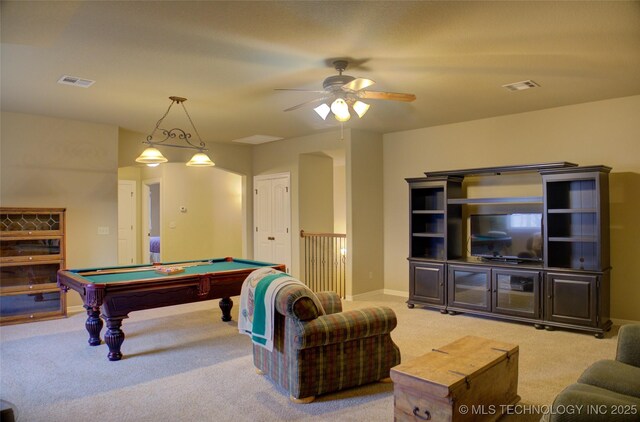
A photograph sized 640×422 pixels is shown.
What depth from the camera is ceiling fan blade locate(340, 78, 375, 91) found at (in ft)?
12.4

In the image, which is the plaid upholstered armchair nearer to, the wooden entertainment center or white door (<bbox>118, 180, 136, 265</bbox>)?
the wooden entertainment center

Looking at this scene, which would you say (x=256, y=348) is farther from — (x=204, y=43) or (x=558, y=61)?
(x=558, y=61)

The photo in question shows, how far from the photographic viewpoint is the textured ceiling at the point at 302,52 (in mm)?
2854

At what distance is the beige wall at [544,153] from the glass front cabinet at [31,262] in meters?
4.80

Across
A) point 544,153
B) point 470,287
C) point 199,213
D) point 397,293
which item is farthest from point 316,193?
point 544,153

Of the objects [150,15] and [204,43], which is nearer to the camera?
[150,15]

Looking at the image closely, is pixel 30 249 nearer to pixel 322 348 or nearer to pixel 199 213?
pixel 199 213

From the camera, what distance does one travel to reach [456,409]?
244 cm

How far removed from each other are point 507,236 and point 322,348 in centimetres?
343

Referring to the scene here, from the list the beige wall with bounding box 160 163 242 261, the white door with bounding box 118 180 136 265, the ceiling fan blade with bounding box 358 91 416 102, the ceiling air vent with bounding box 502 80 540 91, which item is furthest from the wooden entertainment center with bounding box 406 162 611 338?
the white door with bounding box 118 180 136 265

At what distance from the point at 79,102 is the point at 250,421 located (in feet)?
13.7

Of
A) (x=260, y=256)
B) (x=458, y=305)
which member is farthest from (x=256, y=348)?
(x=260, y=256)

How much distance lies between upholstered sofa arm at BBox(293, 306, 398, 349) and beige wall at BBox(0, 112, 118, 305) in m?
4.39

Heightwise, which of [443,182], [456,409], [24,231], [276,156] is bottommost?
[456,409]
